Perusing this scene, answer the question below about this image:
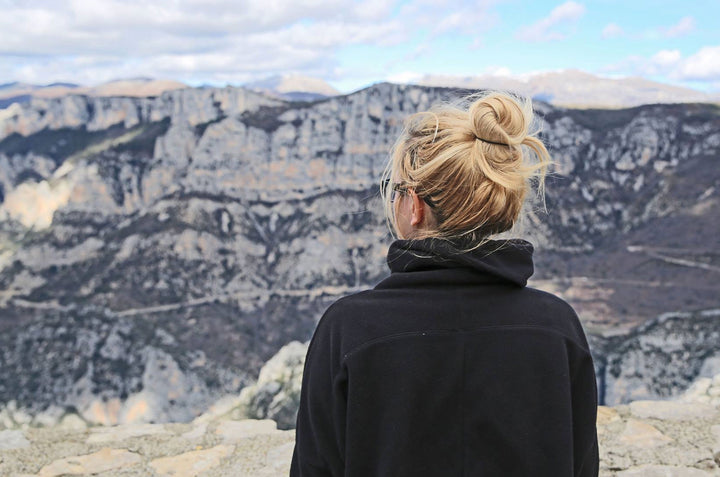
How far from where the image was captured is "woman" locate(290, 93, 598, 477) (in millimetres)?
2270

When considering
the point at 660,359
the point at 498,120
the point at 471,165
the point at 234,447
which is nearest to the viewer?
the point at 471,165

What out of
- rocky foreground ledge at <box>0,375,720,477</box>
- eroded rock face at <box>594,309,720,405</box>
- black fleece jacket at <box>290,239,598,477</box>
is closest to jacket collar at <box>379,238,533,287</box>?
black fleece jacket at <box>290,239,598,477</box>

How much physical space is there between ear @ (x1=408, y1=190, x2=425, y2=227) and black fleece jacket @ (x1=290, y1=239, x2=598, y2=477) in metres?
0.10

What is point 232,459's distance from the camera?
20.9 feet

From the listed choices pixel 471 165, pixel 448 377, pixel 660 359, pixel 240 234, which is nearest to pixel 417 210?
pixel 471 165

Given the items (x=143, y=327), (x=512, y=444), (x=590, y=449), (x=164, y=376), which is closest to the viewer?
(x=512, y=444)

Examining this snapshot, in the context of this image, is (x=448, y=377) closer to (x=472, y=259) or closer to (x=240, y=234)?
(x=472, y=259)

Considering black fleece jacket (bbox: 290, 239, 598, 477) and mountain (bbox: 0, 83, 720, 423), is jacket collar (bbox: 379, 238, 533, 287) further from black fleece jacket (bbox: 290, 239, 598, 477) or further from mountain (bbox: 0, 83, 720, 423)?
mountain (bbox: 0, 83, 720, 423)

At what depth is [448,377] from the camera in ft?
7.43

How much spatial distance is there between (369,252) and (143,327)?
2970 cm

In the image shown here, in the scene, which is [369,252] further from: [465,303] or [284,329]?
[465,303]

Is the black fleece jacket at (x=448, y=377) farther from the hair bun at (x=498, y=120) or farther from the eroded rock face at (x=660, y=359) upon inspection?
the eroded rock face at (x=660, y=359)

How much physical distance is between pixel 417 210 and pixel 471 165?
0.94 ft

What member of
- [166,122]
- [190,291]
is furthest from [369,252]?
[166,122]
